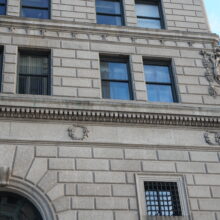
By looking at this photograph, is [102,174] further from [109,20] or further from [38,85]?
[109,20]

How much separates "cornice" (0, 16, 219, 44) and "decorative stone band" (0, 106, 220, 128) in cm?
429

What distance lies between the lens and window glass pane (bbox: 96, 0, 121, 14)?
19531mm

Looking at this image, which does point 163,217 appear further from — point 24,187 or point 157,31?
point 157,31

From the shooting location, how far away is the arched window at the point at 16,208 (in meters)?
13.9

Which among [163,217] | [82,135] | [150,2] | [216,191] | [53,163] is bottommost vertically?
[163,217]

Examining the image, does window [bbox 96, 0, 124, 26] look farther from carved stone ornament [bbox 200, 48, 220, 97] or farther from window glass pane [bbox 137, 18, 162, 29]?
carved stone ornament [bbox 200, 48, 220, 97]

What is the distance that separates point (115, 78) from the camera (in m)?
17.4

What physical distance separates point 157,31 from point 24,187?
9.33 meters

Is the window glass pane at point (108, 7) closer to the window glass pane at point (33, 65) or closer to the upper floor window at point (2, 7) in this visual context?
the window glass pane at point (33, 65)

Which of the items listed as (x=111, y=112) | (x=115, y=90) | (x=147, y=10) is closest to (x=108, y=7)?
(x=147, y=10)

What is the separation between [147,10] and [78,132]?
8.15 metres

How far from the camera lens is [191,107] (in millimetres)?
16438

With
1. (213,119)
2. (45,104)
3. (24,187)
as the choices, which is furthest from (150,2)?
(24,187)

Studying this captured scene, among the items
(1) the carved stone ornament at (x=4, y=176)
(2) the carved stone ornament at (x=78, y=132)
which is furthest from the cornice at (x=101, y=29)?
(1) the carved stone ornament at (x=4, y=176)
